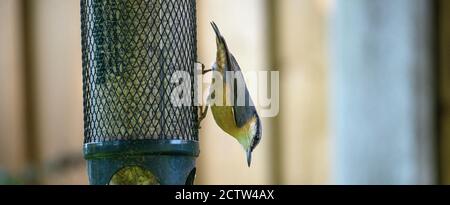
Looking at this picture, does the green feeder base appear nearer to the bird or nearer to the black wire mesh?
the black wire mesh

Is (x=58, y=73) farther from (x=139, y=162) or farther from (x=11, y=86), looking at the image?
(x=139, y=162)

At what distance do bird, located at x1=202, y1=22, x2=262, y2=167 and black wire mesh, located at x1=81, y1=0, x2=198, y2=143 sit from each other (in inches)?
4.7

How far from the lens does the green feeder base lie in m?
2.07

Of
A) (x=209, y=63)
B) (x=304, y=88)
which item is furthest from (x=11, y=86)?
(x=304, y=88)

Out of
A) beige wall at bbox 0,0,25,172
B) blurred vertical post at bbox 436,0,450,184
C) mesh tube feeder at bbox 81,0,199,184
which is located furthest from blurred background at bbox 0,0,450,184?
mesh tube feeder at bbox 81,0,199,184

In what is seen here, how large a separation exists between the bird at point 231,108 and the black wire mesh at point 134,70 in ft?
0.39

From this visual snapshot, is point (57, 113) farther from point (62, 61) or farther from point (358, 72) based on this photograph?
point (358, 72)

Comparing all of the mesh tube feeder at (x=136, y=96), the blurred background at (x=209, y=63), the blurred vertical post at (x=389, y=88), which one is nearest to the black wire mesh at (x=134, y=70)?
the mesh tube feeder at (x=136, y=96)

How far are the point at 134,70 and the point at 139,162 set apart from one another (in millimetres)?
166

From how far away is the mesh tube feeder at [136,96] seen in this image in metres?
2.08

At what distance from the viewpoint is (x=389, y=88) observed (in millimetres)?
2451

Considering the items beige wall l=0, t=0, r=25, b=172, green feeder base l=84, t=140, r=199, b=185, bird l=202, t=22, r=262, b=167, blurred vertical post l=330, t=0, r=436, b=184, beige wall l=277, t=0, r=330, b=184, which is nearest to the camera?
green feeder base l=84, t=140, r=199, b=185
